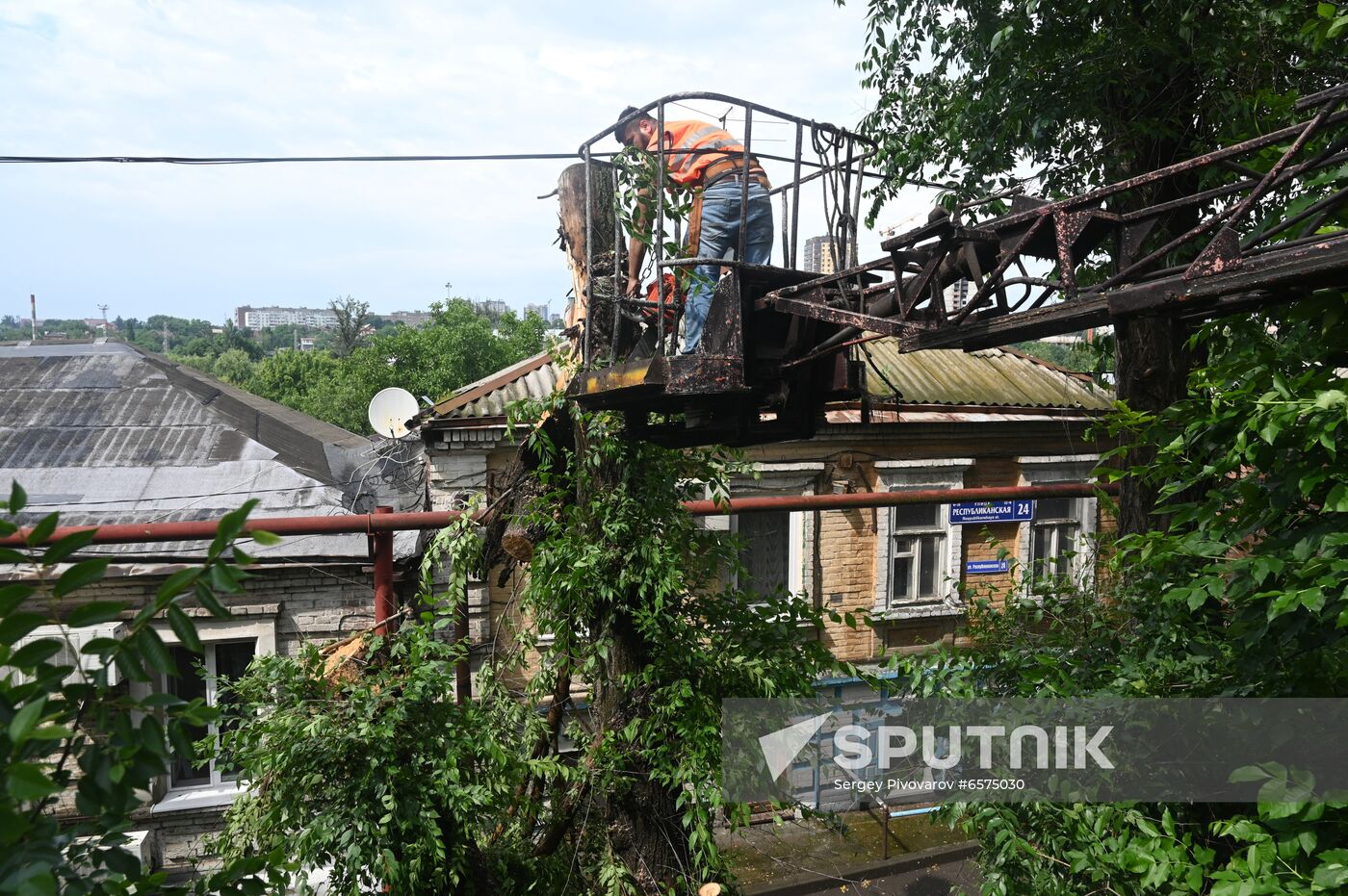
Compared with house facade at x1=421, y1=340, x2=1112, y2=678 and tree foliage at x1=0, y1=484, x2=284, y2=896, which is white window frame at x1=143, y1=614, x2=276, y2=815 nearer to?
house facade at x1=421, y1=340, x2=1112, y2=678

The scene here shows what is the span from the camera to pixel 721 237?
491cm

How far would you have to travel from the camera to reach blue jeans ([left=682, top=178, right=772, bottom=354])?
4.84m

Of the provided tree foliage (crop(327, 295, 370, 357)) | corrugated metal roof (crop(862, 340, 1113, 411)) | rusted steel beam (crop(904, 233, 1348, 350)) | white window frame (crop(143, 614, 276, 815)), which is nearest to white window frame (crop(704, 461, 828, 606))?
corrugated metal roof (crop(862, 340, 1113, 411))

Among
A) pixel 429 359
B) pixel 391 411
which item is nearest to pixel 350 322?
pixel 429 359

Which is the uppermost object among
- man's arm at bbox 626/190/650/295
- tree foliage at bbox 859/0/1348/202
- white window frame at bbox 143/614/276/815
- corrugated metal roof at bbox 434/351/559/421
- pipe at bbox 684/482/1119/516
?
tree foliage at bbox 859/0/1348/202

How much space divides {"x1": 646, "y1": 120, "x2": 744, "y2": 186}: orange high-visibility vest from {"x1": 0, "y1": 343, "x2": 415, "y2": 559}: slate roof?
4909 millimetres

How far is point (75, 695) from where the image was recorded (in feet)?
5.14

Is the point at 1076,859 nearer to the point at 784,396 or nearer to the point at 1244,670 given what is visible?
the point at 1244,670

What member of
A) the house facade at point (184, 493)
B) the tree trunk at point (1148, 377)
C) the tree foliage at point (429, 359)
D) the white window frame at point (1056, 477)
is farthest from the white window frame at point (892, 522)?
the tree foliage at point (429, 359)

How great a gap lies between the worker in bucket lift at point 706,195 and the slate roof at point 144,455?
4751 mm

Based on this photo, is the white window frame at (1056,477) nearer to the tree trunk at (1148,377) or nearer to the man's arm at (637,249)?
the tree trunk at (1148,377)

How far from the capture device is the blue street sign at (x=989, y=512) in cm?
1070

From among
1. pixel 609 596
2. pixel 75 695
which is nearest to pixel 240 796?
pixel 609 596

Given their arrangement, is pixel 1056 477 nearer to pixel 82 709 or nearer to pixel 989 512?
pixel 989 512
